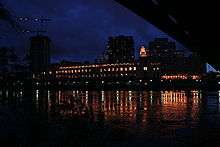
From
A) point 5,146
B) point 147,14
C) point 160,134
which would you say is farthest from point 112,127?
point 147,14

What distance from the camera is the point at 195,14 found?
18.8 metres

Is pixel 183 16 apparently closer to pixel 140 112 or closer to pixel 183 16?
pixel 183 16

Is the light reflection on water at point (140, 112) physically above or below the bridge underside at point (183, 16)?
below

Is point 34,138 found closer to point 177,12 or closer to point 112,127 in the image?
point 112,127

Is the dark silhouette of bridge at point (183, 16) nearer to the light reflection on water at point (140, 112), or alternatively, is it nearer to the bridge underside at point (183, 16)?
the bridge underside at point (183, 16)

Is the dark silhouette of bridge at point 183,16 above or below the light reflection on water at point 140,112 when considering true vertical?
above

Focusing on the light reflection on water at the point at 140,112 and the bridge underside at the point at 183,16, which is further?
the light reflection on water at the point at 140,112

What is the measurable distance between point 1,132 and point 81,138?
5.72 m

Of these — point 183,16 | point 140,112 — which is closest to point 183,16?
point 183,16

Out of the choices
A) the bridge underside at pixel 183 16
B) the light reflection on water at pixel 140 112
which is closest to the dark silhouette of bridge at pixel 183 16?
the bridge underside at pixel 183 16

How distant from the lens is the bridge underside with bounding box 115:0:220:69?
16141mm

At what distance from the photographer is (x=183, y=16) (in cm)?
1938

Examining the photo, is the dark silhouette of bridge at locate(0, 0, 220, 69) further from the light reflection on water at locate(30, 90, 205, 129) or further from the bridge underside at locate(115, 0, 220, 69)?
the light reflection on water at locate(30, 90, 205, 129)

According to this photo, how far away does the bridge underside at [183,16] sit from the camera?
16.1m
